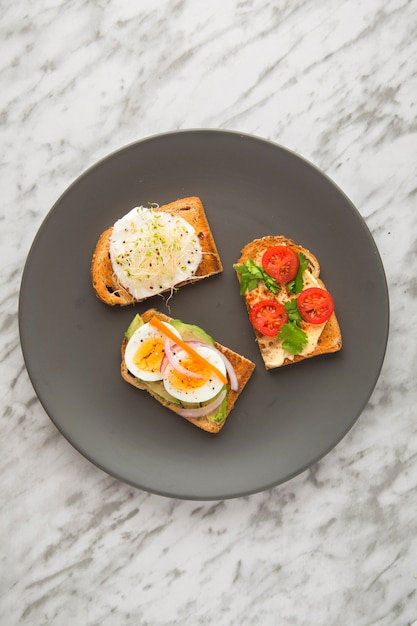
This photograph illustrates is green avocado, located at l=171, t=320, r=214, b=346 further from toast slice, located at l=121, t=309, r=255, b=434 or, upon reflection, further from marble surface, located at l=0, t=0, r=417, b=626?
marble surface, located at l=0, t=0, r=417, b=626

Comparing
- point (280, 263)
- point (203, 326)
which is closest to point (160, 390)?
point (203, 326)

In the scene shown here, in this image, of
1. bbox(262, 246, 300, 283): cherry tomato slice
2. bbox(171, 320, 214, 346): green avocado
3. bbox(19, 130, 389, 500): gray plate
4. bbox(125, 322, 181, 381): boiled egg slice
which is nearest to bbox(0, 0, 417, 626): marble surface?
bbox(19, 130, 389, 500): gray plate

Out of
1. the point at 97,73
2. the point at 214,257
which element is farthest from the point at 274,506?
the point at 97,73

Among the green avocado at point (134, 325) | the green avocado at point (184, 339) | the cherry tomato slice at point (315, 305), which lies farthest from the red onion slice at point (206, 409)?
the cherry tomato slice at point (315, 305)

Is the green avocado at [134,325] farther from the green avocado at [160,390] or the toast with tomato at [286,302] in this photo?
the toast with tomato at [286,302]

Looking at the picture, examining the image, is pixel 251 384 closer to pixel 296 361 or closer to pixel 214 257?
pixel 296 361

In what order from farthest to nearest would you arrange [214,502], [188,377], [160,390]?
[214,502]
[160,390]
[188,377]

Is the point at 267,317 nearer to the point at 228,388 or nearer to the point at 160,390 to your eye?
the point at 228,388
